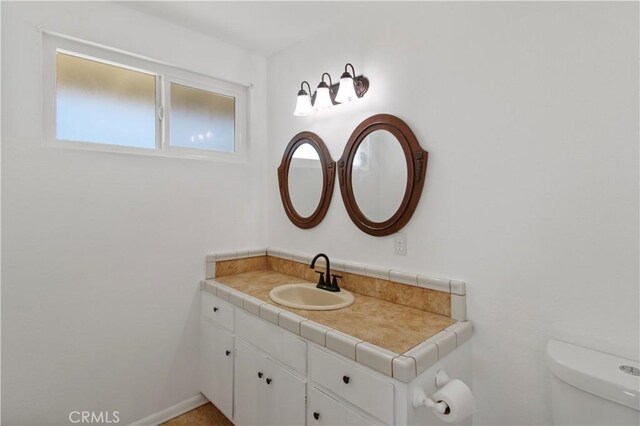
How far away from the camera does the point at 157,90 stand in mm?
2133

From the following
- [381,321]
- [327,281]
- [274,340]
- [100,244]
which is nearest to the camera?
[381,321]

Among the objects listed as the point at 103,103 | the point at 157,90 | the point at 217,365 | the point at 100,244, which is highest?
the point at 157,90

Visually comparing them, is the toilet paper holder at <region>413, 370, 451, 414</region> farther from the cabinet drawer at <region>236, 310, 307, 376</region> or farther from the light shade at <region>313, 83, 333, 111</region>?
the light shade at <region>313, 83, 333, 111</region>

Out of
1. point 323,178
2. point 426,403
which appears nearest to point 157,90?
point 323,178

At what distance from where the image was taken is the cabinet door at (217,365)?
6.44ft

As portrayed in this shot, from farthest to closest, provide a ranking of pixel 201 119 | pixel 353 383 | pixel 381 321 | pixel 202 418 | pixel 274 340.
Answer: pixel 201 119, pixel 202 418, pixel 274 340, pixel 381 321, pixel 353 383

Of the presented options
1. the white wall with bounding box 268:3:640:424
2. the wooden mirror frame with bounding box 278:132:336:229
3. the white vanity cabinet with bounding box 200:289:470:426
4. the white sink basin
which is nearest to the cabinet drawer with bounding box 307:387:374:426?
the white vanity cabinet with bounding box 200:289:470:426

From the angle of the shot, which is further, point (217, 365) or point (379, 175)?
point (217, 365)

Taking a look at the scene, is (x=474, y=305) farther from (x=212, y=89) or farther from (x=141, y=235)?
(x=212, y=89)

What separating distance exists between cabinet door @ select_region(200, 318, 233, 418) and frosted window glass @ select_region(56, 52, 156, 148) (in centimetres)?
127

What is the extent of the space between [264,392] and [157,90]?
1.93 meters

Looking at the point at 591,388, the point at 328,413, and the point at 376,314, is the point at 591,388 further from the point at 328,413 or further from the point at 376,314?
the point at 328,413

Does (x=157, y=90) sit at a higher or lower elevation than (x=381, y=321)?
higher

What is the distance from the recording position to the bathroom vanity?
3.86 feet
